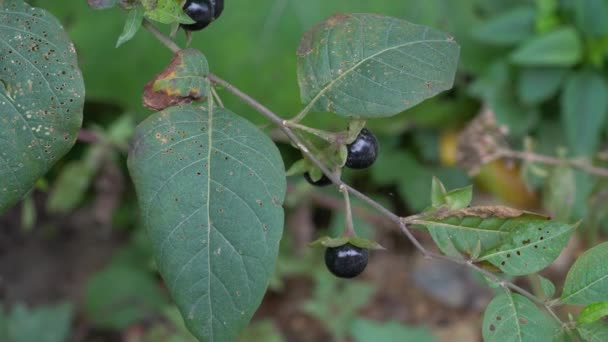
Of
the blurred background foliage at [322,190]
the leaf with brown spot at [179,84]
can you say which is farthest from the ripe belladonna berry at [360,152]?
the blurred background foliage at [322,190]

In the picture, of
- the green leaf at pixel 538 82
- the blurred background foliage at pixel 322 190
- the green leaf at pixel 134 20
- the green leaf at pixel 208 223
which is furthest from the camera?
the green leaf at pixel 538 82

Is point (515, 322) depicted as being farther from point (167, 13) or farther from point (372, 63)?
point (167, 13)

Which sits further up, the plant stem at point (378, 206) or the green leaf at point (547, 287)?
the plant stem at point (378, 206)

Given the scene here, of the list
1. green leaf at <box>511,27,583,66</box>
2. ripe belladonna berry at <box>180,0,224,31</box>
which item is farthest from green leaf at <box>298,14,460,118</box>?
green leaf at <box>511,27,583,66</box>

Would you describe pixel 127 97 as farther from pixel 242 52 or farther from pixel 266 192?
pixel 266 192

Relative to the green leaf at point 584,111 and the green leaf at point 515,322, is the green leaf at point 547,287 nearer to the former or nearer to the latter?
the green leaf at point 515,322

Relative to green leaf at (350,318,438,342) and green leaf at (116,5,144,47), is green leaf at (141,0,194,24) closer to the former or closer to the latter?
green leaf at (116,5,144,47)
